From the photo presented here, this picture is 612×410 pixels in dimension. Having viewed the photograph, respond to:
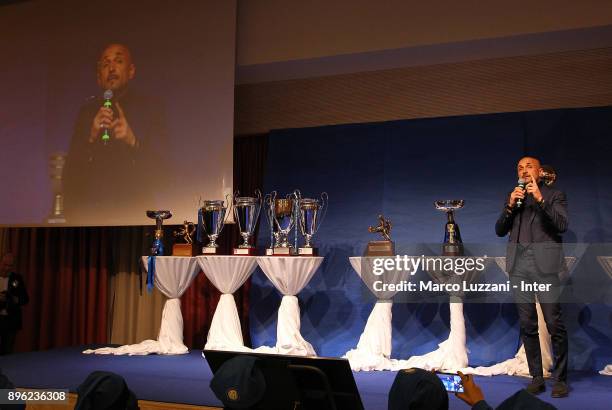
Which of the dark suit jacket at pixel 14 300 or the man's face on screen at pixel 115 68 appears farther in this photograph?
the man's face on screen at pixel 115 68

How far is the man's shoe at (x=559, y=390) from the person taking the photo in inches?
146

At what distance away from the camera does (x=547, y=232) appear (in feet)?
13.1

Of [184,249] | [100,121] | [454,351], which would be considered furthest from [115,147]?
[454,351]

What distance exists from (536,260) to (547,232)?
18 cm

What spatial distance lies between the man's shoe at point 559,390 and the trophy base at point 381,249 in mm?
1583

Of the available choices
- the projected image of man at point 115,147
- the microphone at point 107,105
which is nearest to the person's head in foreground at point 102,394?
the projected image of man at point 115,147

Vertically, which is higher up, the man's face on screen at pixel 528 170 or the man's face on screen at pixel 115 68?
the man's face on screen at pixel 115 68

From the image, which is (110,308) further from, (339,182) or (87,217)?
(339,182)

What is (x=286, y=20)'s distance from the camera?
5.77 meters

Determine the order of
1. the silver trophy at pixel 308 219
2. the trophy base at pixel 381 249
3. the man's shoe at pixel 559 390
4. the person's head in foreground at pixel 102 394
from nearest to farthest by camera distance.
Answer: the person's head in foreground at pixel 102 394
the man's shoe at pixel 559 390
the trophy base at pixel 381 249
the silver trophy at pixel 308 219

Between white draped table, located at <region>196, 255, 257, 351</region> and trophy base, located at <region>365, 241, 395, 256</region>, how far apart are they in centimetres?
91

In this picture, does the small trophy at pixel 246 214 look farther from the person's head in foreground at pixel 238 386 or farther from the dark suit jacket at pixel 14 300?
the person's head in foreground at pixel 238 386

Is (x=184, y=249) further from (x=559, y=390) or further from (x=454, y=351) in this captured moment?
(x=559, y=390)

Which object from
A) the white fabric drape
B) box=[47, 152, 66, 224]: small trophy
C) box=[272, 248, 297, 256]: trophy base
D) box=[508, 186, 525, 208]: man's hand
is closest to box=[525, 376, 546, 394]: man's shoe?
the white fabric drape
